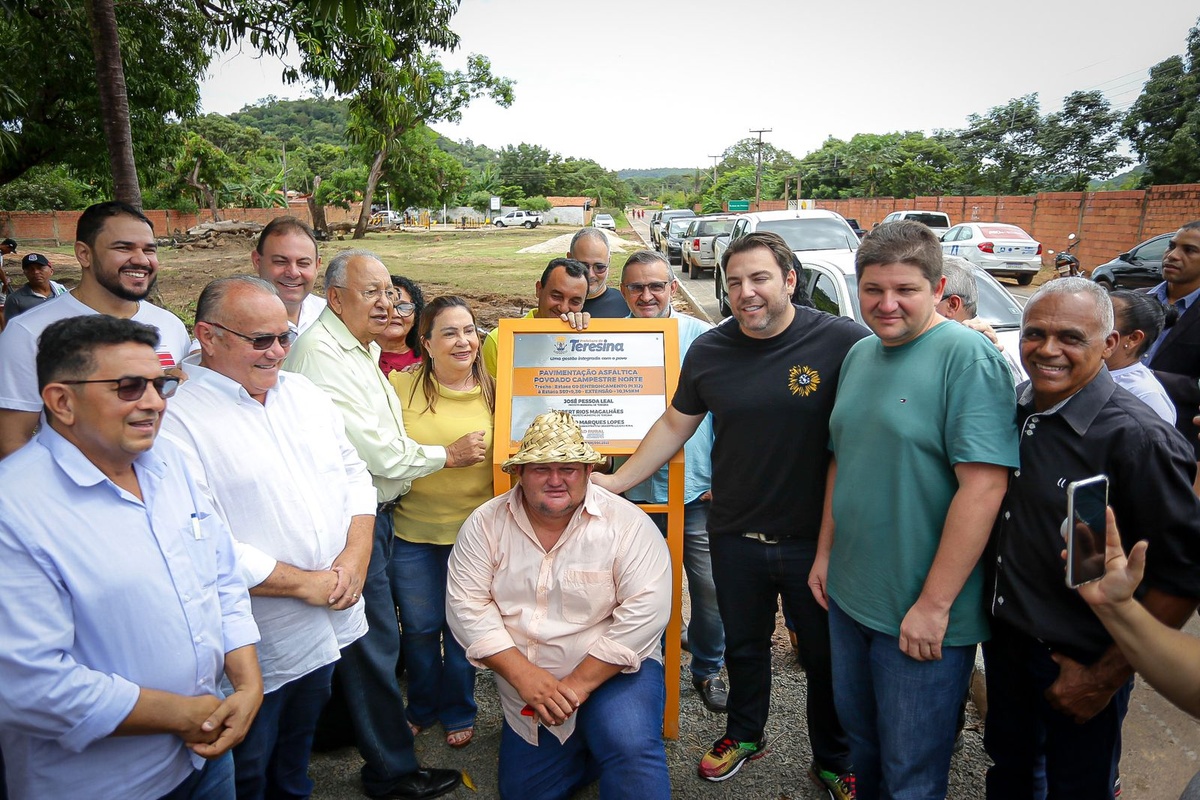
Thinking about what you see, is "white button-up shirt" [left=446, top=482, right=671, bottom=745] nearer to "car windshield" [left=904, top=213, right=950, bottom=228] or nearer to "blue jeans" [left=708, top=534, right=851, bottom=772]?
"blue jeans" [left=708, top=534, right=851, bottom=772]

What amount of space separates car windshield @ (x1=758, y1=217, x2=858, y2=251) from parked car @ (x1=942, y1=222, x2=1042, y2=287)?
6.79 m

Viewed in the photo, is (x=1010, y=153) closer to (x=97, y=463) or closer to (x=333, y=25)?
(x=333, y=25)

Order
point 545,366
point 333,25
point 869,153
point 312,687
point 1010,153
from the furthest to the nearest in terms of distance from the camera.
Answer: point 869,153 < point 1010,153 < point 333,25 < point 545,366 < point 312,687

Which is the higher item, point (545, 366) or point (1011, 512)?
point (545, 366)

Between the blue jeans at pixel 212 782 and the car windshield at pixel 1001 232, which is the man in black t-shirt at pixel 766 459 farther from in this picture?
the car windshield at pixel 1001 232

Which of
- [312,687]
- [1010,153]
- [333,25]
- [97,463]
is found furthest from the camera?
[1010,153]

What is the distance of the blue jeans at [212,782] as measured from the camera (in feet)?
6.97

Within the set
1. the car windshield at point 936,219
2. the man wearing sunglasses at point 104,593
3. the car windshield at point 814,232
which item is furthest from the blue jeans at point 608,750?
the car windshield at point 936,219

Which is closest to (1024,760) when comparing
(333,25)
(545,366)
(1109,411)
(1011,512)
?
(1011,512)

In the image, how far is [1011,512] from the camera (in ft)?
7.27

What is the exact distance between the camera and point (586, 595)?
276 centimetres

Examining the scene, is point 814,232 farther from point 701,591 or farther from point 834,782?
point 834,782

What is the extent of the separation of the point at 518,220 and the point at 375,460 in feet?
201

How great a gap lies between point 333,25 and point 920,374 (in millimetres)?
6127
